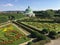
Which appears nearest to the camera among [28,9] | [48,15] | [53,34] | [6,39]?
[6,39]

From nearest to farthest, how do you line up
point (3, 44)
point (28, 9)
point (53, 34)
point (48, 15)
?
point (3, 44), point (53, 34), point (48, 15), point (28, 9)

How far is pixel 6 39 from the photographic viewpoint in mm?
19844

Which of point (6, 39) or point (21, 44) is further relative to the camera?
point (6, 39)

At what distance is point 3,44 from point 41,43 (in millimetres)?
4520

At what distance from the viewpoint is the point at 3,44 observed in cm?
1816

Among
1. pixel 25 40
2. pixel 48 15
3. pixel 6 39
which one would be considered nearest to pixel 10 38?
pixel 6 39

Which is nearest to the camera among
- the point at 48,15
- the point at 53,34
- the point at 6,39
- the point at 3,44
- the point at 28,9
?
the point at 3,44

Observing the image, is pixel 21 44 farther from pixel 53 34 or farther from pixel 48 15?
pixel 48 15

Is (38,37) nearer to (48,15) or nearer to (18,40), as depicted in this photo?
(18,40)

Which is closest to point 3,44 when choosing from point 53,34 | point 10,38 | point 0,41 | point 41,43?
point 0,41

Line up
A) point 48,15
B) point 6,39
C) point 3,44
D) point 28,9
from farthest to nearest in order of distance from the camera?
point 28,9 → point 48,15 → point 6,39 → point 3,44

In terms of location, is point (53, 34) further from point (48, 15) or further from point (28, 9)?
point (28, 9)

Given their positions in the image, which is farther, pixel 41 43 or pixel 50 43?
pixel 50 43

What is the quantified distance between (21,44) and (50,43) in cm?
395
